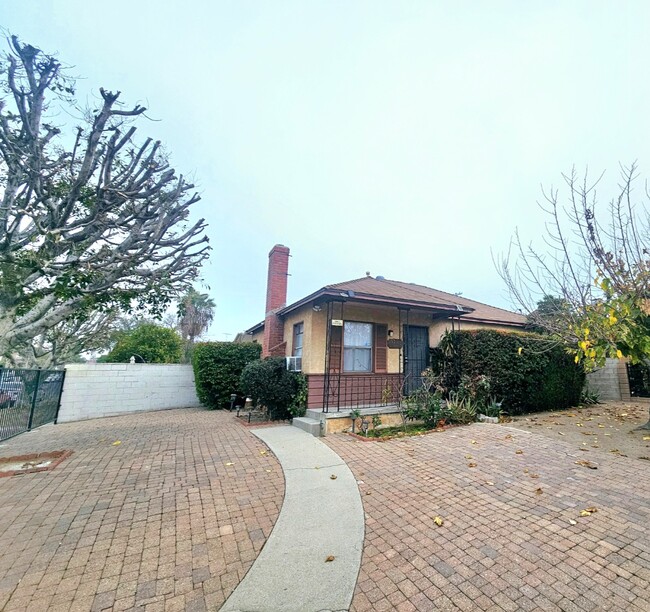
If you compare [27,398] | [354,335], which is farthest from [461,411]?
[27,398]

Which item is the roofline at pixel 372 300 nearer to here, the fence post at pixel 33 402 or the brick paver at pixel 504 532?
the brick paver at pixel 504 532

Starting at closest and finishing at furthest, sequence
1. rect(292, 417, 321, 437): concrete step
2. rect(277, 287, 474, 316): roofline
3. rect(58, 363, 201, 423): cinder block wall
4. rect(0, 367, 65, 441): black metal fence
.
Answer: rect(0, 367, 65, 441): black metal fence
rect(292, 417, 321, 437): concrete step
rect(277, 287, 474, 316): roofline
rect(58, 363, 201, 423): cinder block wall

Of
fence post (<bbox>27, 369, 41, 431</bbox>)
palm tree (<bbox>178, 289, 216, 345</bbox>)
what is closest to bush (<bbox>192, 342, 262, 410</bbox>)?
fence post (<bbox>27, 369, 41, 431</bbox>)

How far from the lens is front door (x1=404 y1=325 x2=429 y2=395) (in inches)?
403

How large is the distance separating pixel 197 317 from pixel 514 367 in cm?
2519

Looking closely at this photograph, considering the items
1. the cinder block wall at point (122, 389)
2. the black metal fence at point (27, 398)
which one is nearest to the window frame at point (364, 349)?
the cinder block wall at point (122, 389)

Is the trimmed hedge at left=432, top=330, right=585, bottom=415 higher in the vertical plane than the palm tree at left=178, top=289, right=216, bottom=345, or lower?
lower

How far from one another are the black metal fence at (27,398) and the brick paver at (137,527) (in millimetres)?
1604

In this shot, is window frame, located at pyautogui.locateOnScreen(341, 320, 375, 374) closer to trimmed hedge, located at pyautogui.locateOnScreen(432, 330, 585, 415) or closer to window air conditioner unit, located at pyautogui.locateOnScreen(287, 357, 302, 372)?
window air conditioner unit, located at pyautogui.locateOnScreen(287, 357, 302, 372)

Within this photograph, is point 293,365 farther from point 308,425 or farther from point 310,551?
point 310,551

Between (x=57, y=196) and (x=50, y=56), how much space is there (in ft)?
8.71

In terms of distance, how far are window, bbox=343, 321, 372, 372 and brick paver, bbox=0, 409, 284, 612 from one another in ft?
13.3

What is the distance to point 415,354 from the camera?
34.6 feet

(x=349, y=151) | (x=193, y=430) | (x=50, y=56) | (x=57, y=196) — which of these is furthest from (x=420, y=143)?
(x=193, y=430)
